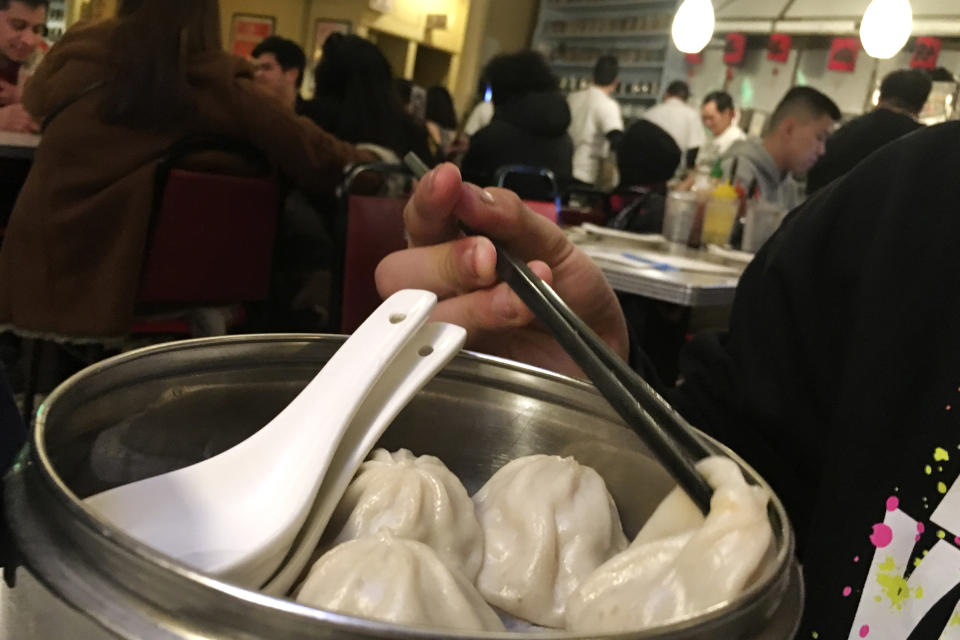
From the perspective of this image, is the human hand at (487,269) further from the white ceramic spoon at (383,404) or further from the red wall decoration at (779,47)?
the red wall decoration at (779,47)

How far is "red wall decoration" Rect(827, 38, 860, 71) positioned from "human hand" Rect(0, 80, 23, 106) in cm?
550

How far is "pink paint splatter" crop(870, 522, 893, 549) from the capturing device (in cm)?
61

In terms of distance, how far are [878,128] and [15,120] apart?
3.20m

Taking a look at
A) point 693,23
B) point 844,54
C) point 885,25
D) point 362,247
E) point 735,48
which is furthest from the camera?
point 735,48

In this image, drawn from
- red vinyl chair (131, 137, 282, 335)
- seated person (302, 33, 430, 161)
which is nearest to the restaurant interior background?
seated person (302, 33, 430, 161)

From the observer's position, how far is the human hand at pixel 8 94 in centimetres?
268

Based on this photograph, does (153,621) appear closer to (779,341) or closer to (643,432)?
(643,432)

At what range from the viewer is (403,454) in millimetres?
491

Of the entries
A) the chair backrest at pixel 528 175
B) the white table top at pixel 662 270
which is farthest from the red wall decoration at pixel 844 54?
the white table top at pixel 662 270

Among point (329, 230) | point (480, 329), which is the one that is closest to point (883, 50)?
point (329, 230)

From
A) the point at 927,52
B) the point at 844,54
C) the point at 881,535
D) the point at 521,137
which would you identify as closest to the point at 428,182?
the point at 881,535

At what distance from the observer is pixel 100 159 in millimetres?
1990

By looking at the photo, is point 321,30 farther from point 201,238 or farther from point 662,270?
point 662,270

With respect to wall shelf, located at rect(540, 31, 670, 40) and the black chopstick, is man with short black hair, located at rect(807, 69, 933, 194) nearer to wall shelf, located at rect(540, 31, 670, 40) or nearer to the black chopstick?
the black chopstick
